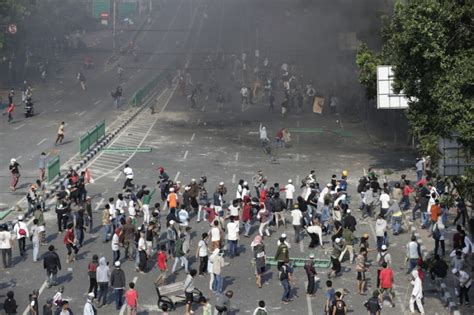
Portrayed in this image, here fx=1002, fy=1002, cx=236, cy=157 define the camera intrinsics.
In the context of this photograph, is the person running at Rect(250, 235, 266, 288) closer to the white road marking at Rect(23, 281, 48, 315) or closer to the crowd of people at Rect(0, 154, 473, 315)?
the crowd of people at Rect(0, 154, 473, 315)

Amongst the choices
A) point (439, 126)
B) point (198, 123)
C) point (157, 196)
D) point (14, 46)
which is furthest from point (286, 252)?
point (14, 46)

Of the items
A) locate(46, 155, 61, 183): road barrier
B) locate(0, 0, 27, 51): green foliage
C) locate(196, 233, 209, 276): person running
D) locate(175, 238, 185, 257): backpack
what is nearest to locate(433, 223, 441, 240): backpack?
locate(196, 233, 209, 276): person running

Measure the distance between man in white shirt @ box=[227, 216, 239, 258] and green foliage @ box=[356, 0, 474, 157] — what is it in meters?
6.70

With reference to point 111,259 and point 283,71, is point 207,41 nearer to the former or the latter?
point 283,71

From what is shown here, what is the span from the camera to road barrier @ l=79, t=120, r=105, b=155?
4562cm

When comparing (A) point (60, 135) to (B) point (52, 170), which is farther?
(A) point (60, 135)

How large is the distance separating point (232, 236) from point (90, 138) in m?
18.5

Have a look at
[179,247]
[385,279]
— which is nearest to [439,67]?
[385,279]

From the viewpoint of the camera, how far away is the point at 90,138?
46875mm

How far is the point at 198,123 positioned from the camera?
186ft

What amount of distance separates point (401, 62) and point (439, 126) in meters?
2.16

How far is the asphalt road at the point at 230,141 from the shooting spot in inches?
1094

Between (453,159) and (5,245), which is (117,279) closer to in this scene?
(5,245)

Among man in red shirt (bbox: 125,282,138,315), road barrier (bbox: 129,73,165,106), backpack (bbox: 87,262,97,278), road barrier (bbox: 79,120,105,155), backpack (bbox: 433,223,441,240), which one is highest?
road barrier (bbox: 129,73,165,106)
